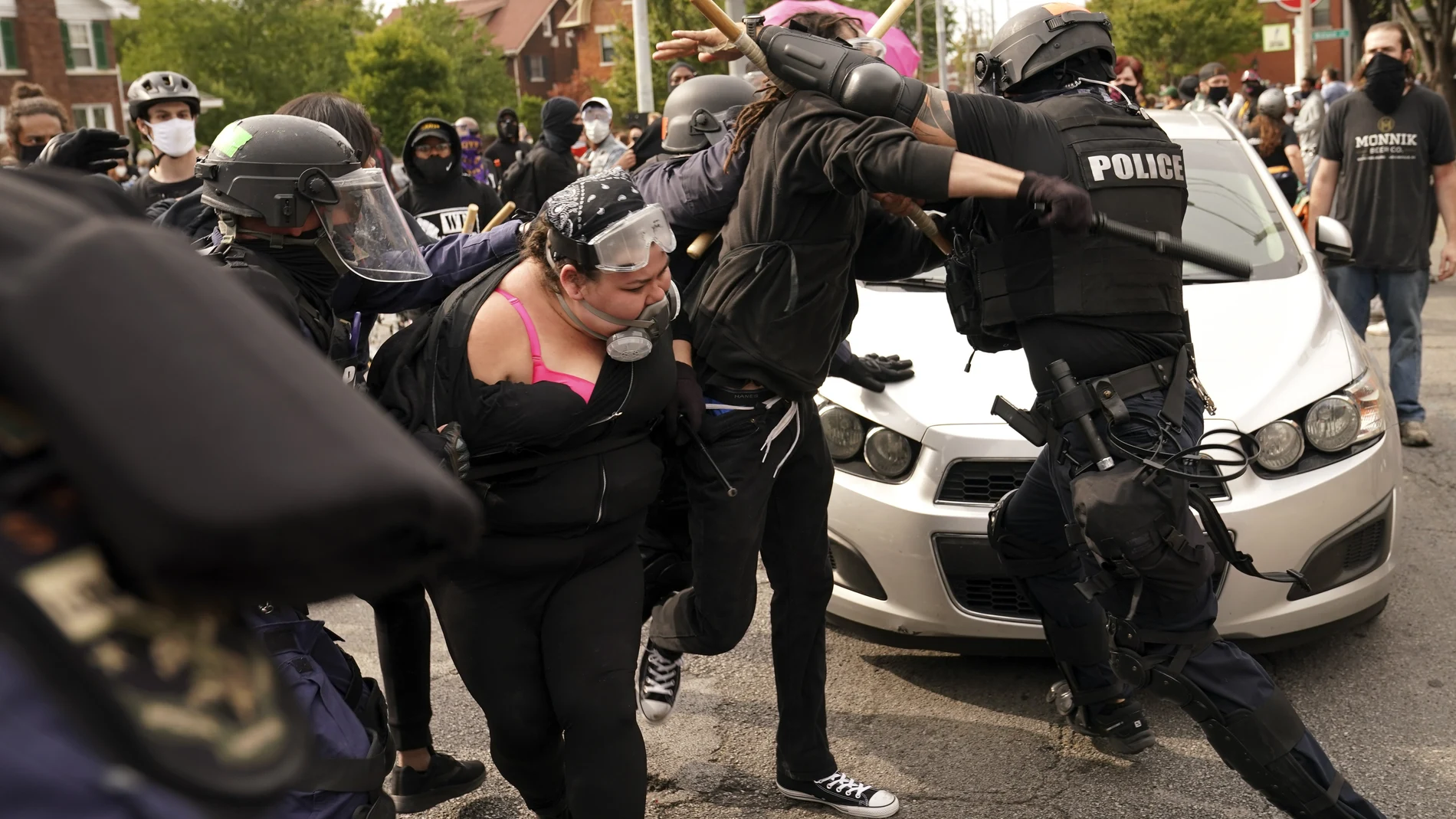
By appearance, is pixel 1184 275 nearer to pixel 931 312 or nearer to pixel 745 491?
pixel 931 312

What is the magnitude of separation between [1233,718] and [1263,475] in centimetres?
109

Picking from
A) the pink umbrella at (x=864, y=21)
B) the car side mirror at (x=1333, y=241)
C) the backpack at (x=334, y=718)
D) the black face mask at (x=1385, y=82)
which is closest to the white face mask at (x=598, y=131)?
the black face mask at (x=1385, y=82)

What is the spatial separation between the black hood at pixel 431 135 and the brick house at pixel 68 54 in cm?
4062

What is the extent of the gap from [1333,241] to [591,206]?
3.21 m

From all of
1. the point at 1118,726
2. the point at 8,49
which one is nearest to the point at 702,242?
the point at 1118,726

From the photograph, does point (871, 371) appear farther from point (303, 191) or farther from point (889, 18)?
point (303, 191)

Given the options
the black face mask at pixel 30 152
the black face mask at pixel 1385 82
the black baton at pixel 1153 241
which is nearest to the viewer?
the black baton at pixel 1153 241

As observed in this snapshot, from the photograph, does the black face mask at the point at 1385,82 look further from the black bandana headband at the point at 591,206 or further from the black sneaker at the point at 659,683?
the black bandana headband at the point at 591,206

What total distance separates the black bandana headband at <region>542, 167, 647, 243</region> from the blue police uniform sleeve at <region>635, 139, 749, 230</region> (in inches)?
14.3

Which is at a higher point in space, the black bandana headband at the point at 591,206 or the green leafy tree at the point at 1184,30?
the black bandana headband at the point at 591,206

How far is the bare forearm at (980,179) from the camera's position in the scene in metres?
2.71

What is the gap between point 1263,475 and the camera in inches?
155

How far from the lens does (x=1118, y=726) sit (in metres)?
3.67

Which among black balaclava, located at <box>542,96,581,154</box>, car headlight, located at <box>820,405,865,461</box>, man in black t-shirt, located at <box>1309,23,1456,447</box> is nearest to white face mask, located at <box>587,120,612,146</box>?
black balaclava, located at <box>542,96,581,154</box>
